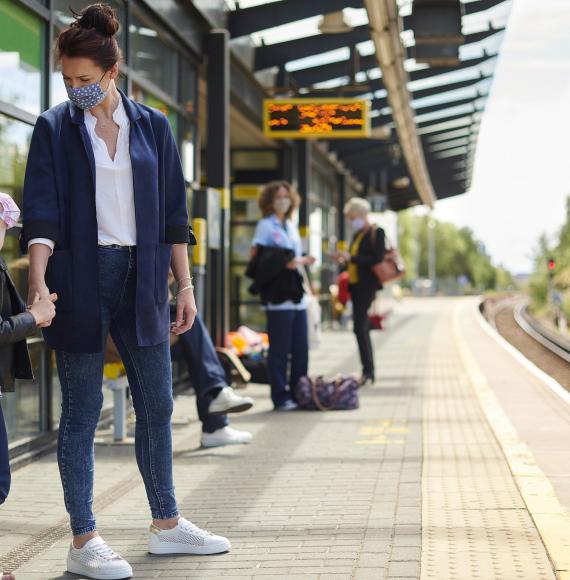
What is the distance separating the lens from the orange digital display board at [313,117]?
581 inches

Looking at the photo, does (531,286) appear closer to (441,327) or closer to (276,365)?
(441,327)

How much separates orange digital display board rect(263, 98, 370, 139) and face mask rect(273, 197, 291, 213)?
207 inches

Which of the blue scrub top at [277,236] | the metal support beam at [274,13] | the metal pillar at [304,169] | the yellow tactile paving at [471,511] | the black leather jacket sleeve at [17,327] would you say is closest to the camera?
the black leather jacket sleeve at [17,327]

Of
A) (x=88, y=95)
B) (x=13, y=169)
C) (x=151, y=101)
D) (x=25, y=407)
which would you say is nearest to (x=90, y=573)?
(x=88, y=95)

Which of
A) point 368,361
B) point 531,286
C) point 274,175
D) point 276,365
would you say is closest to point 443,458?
point 276,365

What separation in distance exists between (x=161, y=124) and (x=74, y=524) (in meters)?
1.39

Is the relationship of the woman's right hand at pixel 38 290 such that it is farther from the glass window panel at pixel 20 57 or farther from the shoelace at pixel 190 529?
the glass window panel at pixel 20 57

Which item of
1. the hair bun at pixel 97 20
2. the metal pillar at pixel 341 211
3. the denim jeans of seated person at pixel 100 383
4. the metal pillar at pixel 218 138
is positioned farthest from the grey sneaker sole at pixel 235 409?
the metal pillar at pixel 341 211

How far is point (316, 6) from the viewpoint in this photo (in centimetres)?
1262

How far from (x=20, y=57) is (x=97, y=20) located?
3113mm

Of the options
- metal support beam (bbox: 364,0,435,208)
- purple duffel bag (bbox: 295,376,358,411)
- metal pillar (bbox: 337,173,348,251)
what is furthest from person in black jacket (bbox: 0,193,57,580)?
metal pillar (bbox: 337,173,348,251)

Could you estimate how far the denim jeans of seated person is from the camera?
14.0 feet

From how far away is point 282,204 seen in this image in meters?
9.47

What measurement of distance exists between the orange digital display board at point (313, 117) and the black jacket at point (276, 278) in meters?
5.22
